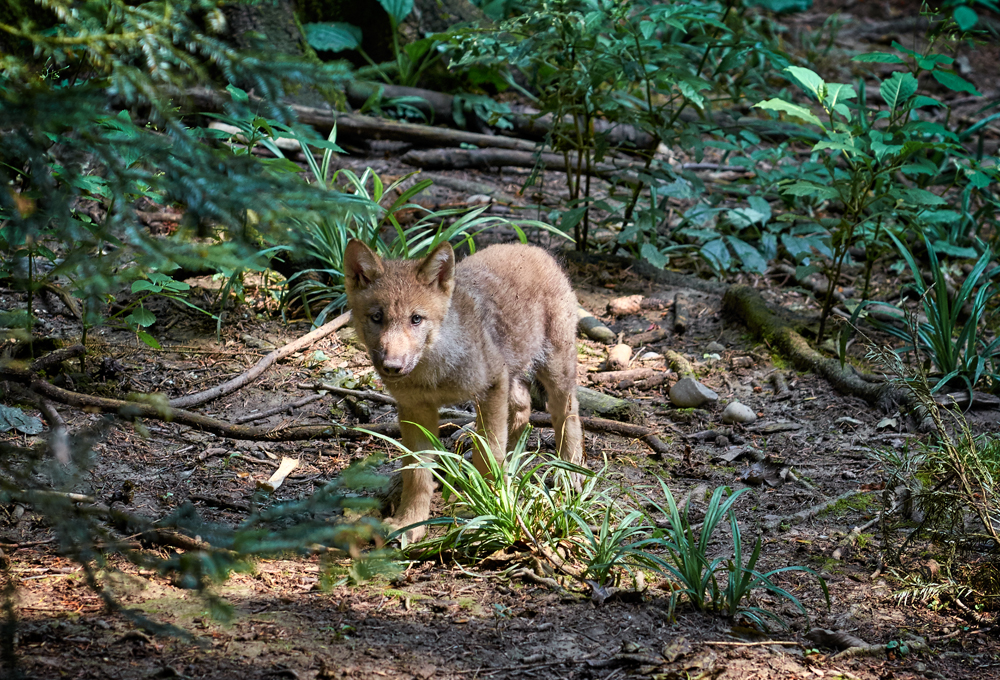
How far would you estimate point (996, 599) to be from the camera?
3.15 m

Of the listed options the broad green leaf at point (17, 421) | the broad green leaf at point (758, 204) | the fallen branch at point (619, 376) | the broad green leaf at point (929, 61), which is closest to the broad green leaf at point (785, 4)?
the broad green leaf at point (758, 204)

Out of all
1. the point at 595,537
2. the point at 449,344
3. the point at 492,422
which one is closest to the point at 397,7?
the point at 449,344

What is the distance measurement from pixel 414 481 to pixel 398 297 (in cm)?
96

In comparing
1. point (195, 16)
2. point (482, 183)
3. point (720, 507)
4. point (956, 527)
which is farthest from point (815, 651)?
point (195, 16)

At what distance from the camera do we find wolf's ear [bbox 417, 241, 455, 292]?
13.1 feet

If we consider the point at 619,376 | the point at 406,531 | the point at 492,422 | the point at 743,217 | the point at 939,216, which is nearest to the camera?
the point at 406,531

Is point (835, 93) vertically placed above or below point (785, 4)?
below

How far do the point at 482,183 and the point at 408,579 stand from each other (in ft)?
20.6

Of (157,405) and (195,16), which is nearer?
(157,405)

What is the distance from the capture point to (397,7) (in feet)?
32.4

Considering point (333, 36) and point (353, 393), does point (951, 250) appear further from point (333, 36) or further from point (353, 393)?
point (333, 36)

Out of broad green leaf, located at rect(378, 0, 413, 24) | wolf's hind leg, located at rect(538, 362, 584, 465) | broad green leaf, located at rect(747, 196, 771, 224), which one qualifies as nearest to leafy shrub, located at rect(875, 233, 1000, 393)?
broad green leaf, located at rect(747, 196, 771, 224)

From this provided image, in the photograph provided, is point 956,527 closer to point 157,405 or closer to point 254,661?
point 254,661

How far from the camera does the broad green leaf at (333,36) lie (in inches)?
393
